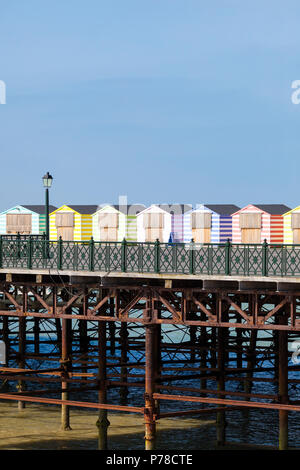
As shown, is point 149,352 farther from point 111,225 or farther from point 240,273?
point 111,225

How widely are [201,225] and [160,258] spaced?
7002mm

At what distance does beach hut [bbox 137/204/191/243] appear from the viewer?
125 feet

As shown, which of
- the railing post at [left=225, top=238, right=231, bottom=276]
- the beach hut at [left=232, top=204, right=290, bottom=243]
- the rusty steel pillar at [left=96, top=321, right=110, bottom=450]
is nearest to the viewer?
the railing post at [left=225, top=238, right=231, bottom=276]

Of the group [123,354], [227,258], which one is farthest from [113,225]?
[227,258]

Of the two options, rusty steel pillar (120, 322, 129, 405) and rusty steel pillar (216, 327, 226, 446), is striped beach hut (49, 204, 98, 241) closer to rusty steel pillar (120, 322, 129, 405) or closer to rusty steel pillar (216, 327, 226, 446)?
rusty steel pillar (120, 322, 129, 405)

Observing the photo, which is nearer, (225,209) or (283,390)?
(283,390)

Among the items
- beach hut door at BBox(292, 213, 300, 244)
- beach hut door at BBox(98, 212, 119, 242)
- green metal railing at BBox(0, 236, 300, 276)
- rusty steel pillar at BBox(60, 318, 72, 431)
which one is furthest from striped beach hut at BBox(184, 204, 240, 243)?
rusty steel pillar at BBox(60, 318, 72, 431)

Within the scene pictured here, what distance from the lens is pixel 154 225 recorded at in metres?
38.9

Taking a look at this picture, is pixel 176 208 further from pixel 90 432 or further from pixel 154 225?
pixel 90 432

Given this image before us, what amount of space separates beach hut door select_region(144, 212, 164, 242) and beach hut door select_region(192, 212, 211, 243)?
2.07 meters
